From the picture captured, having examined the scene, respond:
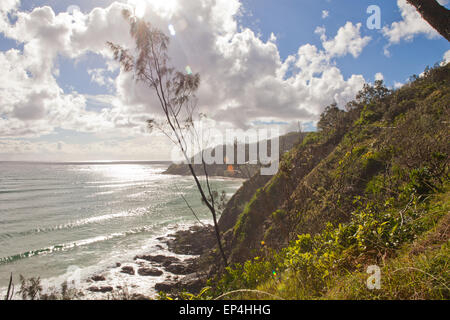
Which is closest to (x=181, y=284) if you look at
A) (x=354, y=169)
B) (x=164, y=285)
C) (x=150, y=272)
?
(x=164, y=285)

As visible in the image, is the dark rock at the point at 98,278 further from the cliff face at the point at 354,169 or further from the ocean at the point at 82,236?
the cliff face at the point at 354,169

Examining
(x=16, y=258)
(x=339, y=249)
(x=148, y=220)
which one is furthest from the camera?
(x=148, y=220)

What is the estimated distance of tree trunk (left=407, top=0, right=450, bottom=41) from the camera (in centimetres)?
373

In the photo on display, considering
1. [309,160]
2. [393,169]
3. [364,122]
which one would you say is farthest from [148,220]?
[393,169]

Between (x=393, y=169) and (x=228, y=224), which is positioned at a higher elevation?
(x=393, y=169)

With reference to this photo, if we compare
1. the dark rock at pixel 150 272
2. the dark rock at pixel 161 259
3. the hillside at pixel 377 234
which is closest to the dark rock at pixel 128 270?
the dark rock at pixel 150 272

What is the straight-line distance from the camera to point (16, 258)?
24.2m

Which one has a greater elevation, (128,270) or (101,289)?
(128,270)

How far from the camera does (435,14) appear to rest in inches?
151

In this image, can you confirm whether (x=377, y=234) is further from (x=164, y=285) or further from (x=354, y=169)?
(x=164, y=285)

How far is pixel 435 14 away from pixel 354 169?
20.3ft

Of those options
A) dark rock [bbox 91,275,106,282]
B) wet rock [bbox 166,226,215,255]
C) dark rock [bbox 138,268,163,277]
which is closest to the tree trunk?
dark rock [bbox 138,268,163,277]

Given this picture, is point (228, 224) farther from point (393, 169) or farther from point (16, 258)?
point (16, 258)

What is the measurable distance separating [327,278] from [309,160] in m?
12.1
